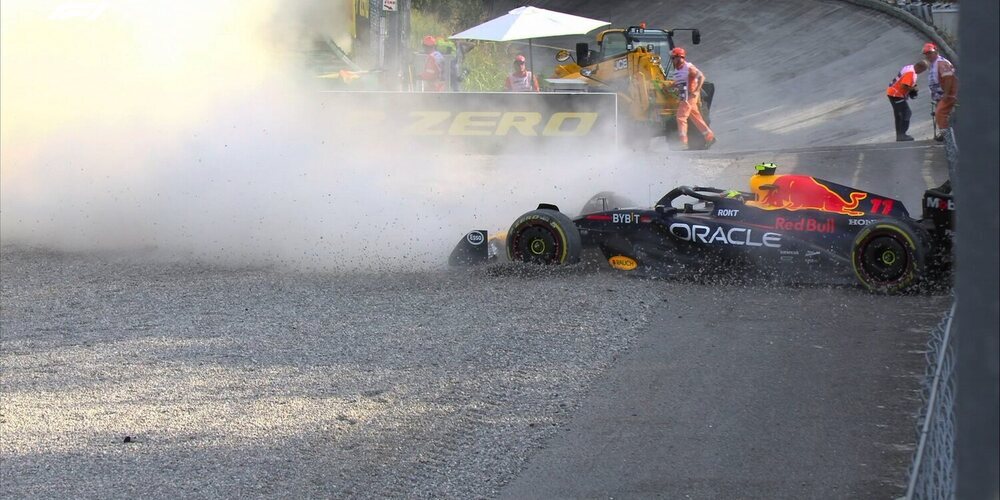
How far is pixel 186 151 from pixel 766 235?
7127 millimetres

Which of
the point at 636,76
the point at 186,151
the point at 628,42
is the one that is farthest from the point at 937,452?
the point at 628,42

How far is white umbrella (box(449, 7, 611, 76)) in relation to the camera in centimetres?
2122

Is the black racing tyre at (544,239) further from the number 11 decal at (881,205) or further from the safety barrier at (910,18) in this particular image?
the safety barrier at (910,18)

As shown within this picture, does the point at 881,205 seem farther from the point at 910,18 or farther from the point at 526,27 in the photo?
the point at 910,18

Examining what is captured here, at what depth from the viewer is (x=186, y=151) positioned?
12633 millimetres

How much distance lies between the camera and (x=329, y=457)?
17.0ft

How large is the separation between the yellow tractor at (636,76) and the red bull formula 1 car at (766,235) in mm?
7019

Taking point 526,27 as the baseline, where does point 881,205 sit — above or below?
below

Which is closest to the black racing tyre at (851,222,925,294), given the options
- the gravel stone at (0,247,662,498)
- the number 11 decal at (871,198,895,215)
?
the number 11 decal at (871,198,895,215)

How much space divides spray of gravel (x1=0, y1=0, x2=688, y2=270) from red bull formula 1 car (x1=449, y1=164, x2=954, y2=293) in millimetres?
2553

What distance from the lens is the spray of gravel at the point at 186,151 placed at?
40.2 ft

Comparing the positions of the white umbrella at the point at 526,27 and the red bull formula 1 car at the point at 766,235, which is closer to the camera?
the red bull formula 1 car at the point at 766,235

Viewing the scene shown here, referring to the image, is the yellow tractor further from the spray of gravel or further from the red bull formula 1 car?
the red bull formula 1 car

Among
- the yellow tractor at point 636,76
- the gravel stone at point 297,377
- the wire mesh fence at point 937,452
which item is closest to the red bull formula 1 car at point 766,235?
the gravel stone at point 297,377
